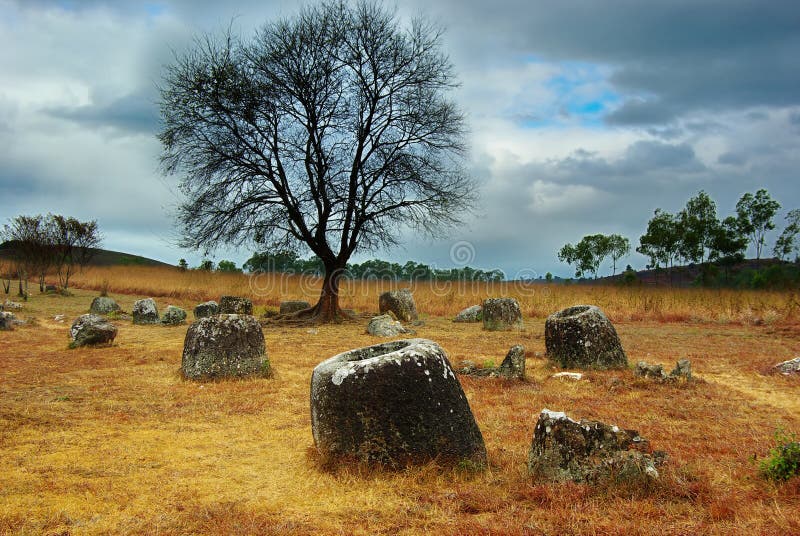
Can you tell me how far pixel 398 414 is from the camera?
15.8ft

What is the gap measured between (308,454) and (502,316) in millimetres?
12708

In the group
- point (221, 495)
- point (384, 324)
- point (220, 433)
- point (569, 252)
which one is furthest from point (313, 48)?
point (569, 252)

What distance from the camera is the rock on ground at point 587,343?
9844 mm

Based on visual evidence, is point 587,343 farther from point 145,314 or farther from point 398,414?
point 145,314

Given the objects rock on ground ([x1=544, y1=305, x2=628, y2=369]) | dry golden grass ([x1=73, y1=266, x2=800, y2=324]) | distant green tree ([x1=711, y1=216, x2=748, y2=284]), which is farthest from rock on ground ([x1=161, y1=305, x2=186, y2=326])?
distant green tree ([x1=711, y1=216, x2=748, y2=284])

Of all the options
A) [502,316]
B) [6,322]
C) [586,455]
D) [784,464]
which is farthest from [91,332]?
[784,464]

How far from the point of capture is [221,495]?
4.48 meters

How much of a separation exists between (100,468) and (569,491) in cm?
408

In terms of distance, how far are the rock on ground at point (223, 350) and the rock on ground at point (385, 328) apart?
21.1 ft

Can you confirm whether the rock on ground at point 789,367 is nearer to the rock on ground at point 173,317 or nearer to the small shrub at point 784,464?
the small shrub at point 784,464

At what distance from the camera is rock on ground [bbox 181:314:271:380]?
9.08 m

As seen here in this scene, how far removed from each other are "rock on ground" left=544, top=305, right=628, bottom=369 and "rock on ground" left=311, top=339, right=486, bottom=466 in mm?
5486

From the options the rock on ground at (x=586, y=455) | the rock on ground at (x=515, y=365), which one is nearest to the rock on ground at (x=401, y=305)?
the rock on ground at (x=515, y=365)

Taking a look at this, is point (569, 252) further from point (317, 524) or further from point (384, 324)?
point (317, 524)
